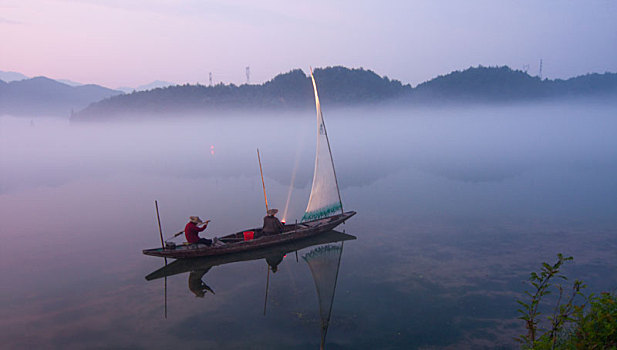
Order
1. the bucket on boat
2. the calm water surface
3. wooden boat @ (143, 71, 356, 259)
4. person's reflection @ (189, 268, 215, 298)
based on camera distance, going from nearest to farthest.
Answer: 1. the calm water surface
2. person's reflection @ (189, 268, 215, 298)
3. wooden boat @ (143, 71, 356, 259)
4. the bucket on boat

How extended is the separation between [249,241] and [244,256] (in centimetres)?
90

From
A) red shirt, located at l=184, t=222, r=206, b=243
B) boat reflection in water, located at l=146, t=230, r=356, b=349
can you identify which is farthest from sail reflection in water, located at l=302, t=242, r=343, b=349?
red shirt, located at l=184, t=222, r=206, b=243

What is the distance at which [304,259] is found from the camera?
21266 millimetres

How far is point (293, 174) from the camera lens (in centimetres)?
5650

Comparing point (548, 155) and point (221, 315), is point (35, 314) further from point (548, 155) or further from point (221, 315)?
point (548, 155)

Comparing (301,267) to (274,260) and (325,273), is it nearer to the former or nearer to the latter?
(325,273)

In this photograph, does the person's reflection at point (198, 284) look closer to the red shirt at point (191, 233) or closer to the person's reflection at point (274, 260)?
the red shirt at point (191, 233)

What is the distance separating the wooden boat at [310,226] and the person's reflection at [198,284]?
3.81 feet

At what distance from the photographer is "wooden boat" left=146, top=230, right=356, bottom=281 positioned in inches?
784

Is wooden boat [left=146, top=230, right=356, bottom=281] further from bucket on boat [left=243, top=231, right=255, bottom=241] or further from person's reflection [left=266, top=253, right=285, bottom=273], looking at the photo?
bucket on boat [left=243, top=231, right=255, bottom=241]

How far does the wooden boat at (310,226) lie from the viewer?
66.3 ft

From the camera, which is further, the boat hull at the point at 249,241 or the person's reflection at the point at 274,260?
the person's reflection at the point at 274,260

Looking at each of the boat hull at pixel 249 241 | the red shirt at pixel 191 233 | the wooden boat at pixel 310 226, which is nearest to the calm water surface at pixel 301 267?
the boat hull at pixel 249 241

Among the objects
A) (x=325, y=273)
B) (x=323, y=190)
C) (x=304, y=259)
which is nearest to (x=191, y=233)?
(x=304, y=259)
